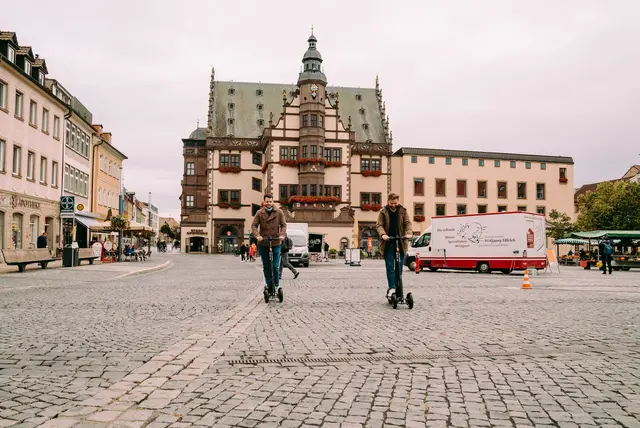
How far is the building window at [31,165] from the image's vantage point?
1289 inches

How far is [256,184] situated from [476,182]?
2725cm

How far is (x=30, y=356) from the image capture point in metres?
5.73

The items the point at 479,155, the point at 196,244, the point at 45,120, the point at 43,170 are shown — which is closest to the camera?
the point at 43,170

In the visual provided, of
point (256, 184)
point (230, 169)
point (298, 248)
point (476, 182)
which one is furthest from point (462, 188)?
point (298, 248)

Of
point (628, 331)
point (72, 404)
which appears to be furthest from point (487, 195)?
point (72, 404)

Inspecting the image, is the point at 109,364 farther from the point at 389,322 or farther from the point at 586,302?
the point at 586,302

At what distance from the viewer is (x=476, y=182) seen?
75000 millimetres

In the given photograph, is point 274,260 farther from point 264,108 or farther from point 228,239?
point 264,108

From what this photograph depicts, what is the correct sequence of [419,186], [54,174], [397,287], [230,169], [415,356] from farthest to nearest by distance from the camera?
[230,169]
[419,186]
[54,174]
[397,287]
[415,356]

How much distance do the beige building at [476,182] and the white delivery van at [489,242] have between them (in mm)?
43533

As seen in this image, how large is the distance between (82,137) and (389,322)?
41156 mm

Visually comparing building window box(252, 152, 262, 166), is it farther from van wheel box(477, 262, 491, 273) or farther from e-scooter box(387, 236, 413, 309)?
e-scooter box(387, 236, 413, 309)

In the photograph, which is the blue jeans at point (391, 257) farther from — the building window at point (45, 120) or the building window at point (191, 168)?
the building window at point (191, 168)

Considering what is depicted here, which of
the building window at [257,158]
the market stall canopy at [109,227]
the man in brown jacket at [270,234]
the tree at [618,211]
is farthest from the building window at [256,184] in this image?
the man in brown jacket at [270,234]
